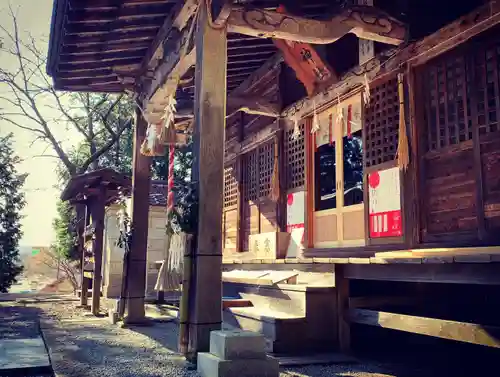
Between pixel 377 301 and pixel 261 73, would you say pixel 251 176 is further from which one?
pixel 377 301

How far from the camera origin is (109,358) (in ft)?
16.3

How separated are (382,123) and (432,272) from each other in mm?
2899

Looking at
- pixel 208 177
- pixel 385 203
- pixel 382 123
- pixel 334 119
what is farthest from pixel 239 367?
pixel 334 119

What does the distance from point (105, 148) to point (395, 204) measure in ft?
54.9

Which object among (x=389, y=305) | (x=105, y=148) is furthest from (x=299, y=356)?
(x=105, y=148)

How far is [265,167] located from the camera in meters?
10.2

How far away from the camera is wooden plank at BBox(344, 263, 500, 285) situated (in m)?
4.00

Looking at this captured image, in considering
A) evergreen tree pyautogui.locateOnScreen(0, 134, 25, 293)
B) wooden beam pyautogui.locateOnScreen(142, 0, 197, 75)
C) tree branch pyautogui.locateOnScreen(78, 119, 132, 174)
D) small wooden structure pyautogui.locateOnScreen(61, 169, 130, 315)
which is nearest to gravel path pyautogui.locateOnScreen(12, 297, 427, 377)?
small wooden structure pyautogui.locateOnScreen(61, 169, 130, 315)

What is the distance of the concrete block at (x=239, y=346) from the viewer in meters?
3.92

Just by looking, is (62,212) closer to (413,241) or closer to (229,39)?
(229,39)

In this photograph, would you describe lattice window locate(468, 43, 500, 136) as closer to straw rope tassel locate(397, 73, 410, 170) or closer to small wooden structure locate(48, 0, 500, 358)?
small wooden structure locate(48, 0, 500, 358)

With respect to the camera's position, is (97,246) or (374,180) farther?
(97,246)

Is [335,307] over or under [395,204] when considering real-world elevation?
under

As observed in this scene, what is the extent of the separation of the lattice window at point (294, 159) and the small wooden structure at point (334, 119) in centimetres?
4
